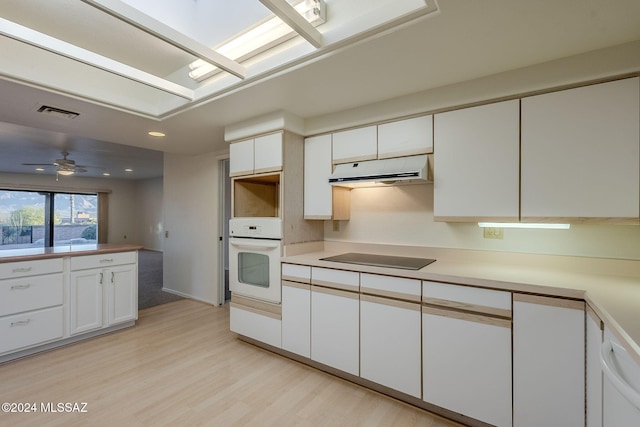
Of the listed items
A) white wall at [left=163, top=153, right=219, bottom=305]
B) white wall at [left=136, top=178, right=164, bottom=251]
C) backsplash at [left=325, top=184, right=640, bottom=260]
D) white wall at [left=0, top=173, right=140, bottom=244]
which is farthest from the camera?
white wall at [left=136, top=178, right=164, bottom=251]

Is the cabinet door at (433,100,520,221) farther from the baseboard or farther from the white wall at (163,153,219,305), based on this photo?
the baseboard

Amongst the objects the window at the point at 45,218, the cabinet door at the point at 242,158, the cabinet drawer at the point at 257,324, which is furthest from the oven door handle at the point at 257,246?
the window at the point at 45,218

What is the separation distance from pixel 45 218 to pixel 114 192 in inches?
74.0

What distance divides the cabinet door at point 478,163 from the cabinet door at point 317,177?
36.8 inches

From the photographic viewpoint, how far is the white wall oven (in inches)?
102

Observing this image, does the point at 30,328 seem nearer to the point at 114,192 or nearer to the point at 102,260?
the point at 102,260

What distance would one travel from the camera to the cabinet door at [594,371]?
49.1 inches

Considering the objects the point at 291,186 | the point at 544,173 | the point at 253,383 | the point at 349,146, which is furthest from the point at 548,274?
the point at 253,383

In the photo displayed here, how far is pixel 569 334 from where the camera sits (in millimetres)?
1445

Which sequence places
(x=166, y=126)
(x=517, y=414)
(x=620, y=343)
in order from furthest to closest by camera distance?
(x=166, y=126) → (x=517, y=414) → (x=620, y=343)

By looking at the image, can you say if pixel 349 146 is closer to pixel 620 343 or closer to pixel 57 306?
pixel 620 343

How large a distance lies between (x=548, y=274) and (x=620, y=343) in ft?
2.79

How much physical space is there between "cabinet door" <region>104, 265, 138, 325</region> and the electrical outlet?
3.58 m

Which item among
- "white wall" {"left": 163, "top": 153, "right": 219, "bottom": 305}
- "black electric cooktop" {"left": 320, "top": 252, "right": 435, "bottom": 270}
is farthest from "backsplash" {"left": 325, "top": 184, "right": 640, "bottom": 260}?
"white wall" {"left": 163, "top": 153, "right": 219, "bottom": 305}
